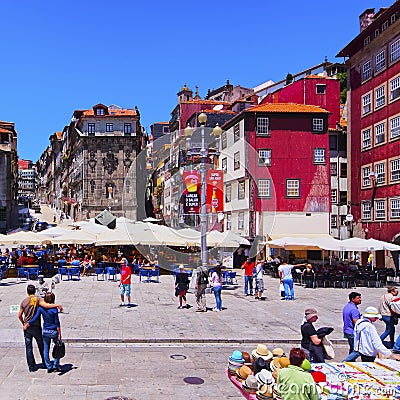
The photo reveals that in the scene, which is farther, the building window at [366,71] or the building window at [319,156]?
the building window at [319,156]

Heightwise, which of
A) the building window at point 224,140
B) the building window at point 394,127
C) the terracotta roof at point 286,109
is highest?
the terracotta roof at point 286,109

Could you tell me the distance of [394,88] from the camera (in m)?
36.0

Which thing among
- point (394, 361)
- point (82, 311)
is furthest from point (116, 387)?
point (82, 311)

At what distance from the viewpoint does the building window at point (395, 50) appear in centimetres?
3541

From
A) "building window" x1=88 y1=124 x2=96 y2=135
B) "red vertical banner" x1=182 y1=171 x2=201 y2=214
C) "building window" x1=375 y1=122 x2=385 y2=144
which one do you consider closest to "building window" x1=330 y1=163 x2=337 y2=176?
"building window" x1=375 y1=122 x2=385 y2=144

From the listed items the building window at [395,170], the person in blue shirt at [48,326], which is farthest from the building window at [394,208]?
the person in blue shirt at [48,326]

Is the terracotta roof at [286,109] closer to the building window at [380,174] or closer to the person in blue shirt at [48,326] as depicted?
the building window at [380,174]

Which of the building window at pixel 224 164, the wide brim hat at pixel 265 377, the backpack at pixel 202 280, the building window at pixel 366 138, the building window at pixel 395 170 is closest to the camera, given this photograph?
the wide brim hat at pixel 265 377

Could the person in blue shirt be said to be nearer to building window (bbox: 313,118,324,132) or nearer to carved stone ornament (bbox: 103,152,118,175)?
building window (bbox: 313,118,324,132)

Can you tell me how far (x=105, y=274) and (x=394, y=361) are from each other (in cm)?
2405

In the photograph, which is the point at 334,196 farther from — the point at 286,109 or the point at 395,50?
the point at 395,50

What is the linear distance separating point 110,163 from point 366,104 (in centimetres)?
4431

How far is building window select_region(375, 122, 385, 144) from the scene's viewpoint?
125 feet

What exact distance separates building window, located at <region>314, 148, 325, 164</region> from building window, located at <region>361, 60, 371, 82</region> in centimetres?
635
